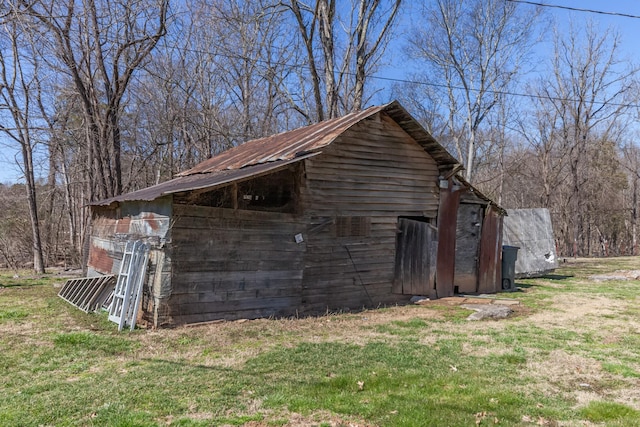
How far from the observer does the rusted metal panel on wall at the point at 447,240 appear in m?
11.9

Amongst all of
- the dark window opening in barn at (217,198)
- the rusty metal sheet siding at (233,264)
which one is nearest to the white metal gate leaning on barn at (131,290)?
the rusty metal sheet siding at (233,264)

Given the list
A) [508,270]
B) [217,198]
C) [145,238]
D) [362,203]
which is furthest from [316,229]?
[508,270]

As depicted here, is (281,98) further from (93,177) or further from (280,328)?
(280,328)

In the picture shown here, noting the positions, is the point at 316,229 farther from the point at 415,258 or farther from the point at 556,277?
the point at 556,277

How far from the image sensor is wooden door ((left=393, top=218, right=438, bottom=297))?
37.1 feet

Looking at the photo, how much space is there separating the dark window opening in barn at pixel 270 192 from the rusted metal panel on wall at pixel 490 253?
6.04m

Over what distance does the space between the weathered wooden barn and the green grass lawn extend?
2.34ft

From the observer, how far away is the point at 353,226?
10.4 meters

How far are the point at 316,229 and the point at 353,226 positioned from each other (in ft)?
3.32

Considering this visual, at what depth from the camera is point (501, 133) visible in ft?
111

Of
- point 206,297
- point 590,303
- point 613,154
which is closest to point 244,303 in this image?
point 206,297

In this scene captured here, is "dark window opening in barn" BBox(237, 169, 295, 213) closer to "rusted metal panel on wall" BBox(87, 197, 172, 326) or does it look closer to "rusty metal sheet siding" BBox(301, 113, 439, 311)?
"rusty metal sheet siding" BBox(301, 113, 439, 311)

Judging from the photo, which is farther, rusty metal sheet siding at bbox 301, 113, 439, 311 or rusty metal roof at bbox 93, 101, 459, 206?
rusty metal sheet siding at bbox 301, 113, 439, 311

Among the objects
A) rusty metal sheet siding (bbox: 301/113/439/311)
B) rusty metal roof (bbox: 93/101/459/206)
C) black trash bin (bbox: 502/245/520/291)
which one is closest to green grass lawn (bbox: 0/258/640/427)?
rusty metal sheet siding (bbox: 301/113/439/311)
